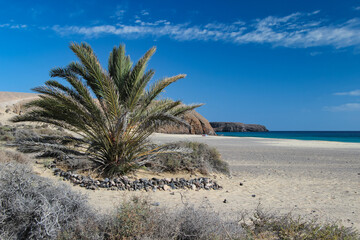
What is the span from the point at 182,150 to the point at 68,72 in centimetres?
450

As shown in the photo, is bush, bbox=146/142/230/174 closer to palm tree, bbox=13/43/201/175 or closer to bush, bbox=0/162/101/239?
palm tree, bbox=13/43/201/175

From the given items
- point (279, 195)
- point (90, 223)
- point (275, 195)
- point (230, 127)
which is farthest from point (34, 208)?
point (230, 127)

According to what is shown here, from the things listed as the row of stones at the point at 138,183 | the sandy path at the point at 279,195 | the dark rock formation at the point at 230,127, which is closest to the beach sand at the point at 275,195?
the sandy path at the point at 279,195

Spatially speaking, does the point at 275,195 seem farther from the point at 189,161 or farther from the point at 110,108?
the point at 110,108

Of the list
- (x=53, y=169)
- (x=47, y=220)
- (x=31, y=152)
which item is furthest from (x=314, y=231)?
(x=31, y=152)

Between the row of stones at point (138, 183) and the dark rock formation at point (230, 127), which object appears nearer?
the row of stones at point (138, 183)

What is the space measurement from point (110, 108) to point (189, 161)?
3.34m

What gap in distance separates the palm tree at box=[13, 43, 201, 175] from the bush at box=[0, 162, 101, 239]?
12.1 ft

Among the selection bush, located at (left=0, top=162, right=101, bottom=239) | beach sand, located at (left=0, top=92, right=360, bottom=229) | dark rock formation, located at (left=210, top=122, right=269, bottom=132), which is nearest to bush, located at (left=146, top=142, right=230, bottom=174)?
beach sand, located at (left=0, top=92, right=360, bottom=229)

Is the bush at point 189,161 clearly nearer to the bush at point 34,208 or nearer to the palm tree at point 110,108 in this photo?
the palm tree at point 110,108

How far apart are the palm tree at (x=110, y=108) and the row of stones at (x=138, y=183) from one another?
666 mm

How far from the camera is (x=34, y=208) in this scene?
368cm

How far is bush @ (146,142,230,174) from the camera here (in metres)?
9.40

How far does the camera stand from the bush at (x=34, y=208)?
3.46 m
